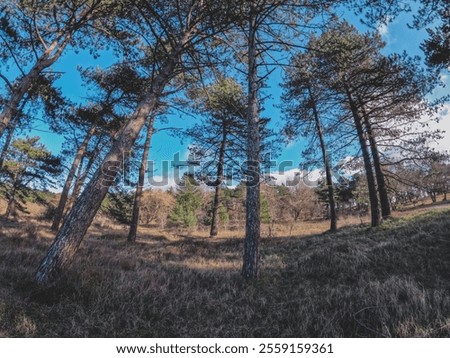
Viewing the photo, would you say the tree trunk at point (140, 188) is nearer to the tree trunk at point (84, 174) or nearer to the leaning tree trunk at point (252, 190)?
the tree trunk at point (84, 174)

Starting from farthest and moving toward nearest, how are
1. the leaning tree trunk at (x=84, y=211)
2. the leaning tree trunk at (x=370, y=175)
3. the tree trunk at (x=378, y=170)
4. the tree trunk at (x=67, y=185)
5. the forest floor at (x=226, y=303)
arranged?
1. the tree trunk at (x=67, y=185)
2. the tree trunk at (x=378, y=170)
3. the leaning tree trunk at (x=370, y=175)
4. the leaning tree trunk at (x=84, y=211)
5. the forest floor at (x=226, y=303)

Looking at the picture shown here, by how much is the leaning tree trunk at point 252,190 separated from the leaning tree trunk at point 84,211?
248cm

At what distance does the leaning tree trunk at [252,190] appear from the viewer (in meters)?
5.84

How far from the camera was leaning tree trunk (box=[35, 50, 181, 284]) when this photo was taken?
174 inches

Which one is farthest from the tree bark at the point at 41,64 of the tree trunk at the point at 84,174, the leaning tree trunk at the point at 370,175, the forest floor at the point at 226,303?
the leaning tree trunk at the point at 370,175

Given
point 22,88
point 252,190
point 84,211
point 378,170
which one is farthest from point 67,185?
point 378,170

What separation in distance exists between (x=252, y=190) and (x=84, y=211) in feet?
11.3

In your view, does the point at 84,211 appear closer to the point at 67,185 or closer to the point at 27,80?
the point at 27,80

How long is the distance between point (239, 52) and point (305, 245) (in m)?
7.65

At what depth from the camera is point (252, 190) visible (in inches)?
243

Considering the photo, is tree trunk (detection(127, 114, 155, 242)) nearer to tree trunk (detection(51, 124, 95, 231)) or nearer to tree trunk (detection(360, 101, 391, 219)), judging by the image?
tree trunk (detection(51, 124, 95, 231))

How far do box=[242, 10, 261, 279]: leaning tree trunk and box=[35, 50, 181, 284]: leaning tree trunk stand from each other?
97.7 inches

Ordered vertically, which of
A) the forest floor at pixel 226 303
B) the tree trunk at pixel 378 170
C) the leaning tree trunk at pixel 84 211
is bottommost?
the forest floor at pixel 226 303

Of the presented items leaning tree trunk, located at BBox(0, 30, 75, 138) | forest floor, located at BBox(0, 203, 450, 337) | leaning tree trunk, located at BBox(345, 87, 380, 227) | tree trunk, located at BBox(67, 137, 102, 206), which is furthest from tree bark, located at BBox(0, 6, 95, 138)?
leaning tree trunk, located at BBox(345, 87, 380, 227)
